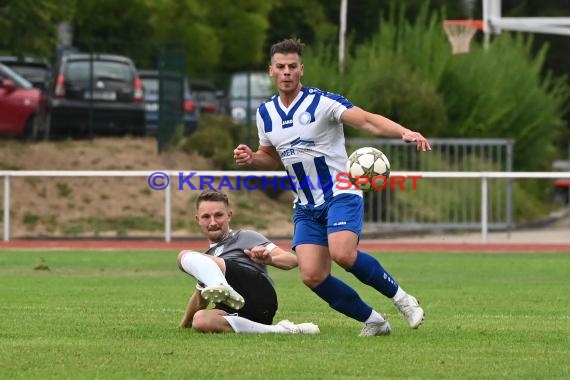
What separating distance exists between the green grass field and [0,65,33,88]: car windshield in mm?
14867

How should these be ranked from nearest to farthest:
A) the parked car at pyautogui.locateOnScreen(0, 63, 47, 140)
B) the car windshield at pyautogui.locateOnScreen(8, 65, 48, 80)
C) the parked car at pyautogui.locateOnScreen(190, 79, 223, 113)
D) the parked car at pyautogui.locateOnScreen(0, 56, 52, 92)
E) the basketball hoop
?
the parked car at pyautogui.locateOnScreen(0, 63, 47, 140) → the basketball hoop → the parked car at pyautogui.locateOnScreen(0, 56, 52, 92) → the car windshield at pyautogui.locateOnScreen(8, 65, 48, 80) → the parked car at pyautogui.locateOnScreen(190, 79, 223, 113)

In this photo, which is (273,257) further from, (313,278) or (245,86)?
(245,86)

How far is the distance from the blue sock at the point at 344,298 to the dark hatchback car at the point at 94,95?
74.5 feet

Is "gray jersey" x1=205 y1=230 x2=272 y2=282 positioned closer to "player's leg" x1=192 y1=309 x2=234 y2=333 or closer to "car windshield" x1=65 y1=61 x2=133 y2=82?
"player's leg" x1=192 y1=309 x2=234 y2=333

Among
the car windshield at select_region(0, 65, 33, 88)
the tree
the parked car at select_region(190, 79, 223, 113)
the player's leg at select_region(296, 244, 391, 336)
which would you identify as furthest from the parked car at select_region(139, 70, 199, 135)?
the player's leg at select_region(296, 244, 391, 336)

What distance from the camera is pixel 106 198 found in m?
30.9

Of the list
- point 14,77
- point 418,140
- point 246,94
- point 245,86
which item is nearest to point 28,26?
point 14,77

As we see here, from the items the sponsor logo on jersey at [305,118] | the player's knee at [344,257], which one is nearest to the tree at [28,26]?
the sponsor logo on jersey at [305,118]

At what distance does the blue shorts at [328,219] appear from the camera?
34.5 ft

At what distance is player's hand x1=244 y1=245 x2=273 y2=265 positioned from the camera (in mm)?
10547

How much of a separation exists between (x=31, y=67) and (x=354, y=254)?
26.7 meters

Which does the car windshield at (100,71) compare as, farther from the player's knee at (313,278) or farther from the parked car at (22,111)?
the player's knee at (313,278)

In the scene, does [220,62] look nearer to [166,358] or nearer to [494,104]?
[494,104]

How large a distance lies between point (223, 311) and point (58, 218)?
62.7ft
